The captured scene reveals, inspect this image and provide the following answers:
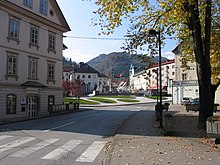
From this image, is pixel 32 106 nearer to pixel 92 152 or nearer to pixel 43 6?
pixel 43 6

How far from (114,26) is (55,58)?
21160mm

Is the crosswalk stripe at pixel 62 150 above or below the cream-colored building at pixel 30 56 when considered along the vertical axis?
below

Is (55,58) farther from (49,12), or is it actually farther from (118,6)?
(118,6)

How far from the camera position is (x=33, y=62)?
29859mm

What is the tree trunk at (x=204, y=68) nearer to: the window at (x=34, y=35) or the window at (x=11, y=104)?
the window at (x=11, y=104)

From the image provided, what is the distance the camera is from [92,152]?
9.60 m

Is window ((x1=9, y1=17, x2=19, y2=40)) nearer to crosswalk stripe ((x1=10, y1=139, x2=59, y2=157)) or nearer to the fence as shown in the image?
the fence

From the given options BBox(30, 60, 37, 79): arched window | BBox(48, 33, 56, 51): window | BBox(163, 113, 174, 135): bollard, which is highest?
BBox(48, 33, 56, 51): window

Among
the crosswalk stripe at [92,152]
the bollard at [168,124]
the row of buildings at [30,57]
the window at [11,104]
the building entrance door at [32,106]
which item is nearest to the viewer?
the crosswalk stripe at [92,152]

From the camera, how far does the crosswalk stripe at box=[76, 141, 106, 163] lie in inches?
333

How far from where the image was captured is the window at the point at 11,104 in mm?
25891

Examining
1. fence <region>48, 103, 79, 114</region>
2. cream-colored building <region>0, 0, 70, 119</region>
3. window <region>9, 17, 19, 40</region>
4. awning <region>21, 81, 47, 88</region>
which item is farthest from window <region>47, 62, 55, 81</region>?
window <region>9, 17, 19, 40</region>

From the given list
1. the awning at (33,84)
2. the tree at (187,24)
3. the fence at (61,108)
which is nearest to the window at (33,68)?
the awning at (33,84)

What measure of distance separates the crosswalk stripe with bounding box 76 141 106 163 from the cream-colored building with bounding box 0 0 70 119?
16668 mm
